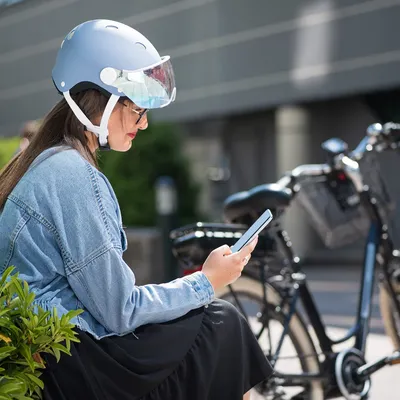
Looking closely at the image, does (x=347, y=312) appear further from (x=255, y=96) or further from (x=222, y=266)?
(x=255, y=96)

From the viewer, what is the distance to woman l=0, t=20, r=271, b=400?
2299 mm

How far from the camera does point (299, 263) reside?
392cm

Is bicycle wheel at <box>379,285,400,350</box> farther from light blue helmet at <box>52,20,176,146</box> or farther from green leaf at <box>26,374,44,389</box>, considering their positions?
green leaf at <box>26,374,44,389</box>

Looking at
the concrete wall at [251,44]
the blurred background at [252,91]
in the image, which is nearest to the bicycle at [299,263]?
the blurred background at [252,91]

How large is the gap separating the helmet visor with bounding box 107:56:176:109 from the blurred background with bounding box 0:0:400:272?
11023mm

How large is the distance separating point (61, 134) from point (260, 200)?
138 centimetres

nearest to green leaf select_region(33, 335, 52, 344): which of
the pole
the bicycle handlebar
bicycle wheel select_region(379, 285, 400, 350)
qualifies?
the bicycle handlebar

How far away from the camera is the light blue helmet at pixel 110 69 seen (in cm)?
246

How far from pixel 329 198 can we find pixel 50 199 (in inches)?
82.2

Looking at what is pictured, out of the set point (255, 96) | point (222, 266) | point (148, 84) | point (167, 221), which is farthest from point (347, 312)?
point (255, 96)

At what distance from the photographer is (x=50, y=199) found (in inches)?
91.1

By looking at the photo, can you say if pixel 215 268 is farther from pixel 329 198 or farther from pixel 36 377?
pixel 329 198

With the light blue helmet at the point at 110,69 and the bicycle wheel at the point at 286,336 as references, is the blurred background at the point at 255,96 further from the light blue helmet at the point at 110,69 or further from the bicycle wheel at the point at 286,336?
the light blue helmet at the point at 110,69

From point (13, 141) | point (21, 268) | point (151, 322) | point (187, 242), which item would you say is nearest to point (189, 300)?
A: point (151, 322)
